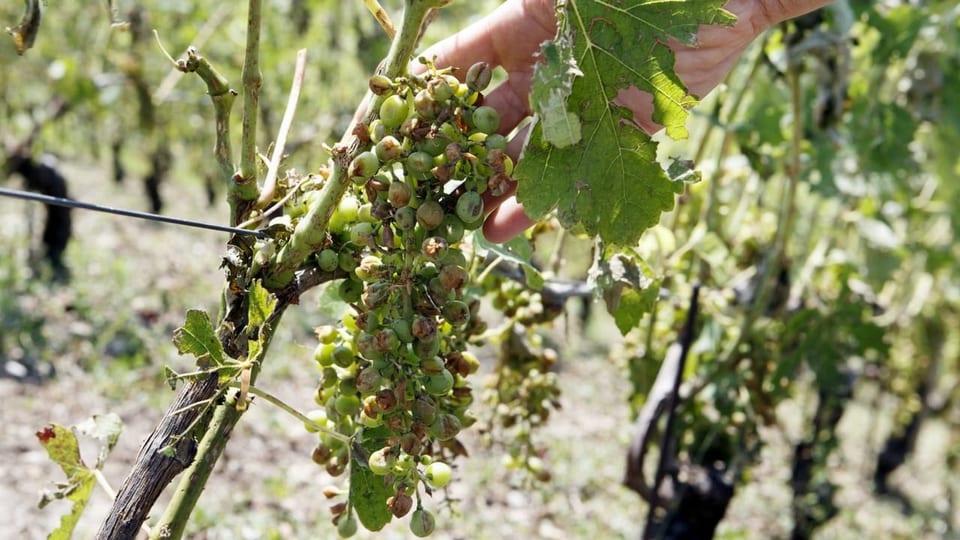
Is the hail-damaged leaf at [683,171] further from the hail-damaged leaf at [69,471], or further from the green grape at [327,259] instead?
the hail-damaged leaf at [69,471]

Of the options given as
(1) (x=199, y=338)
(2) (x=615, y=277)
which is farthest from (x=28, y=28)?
(2) (x=615, y=277)

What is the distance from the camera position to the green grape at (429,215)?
103 centimetres

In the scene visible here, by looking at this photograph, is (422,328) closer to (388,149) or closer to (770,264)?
(388,149)

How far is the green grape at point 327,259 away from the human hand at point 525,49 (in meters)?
0.27

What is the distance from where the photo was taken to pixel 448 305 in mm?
1099

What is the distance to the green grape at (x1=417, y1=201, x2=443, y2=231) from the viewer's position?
1.03 metres

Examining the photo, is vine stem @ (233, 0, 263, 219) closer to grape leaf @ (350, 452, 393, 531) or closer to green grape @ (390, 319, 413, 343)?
green grape @ (390, 319, 413, 343)

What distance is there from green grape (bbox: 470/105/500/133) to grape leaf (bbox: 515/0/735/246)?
0.05 metres

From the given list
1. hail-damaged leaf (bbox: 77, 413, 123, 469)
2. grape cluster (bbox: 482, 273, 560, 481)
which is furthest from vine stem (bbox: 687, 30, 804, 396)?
hail-damaged leaf (bbox: 77, 413, 123, 469)

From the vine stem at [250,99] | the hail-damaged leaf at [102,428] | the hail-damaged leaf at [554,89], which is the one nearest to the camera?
the hail-damaged leaf at [554,89]

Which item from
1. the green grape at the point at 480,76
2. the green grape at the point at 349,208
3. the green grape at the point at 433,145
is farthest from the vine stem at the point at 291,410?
the green grape at the point at 480,76

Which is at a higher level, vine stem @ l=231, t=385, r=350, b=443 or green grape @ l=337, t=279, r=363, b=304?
green grape @ l=337, t=279, r=363, b=304

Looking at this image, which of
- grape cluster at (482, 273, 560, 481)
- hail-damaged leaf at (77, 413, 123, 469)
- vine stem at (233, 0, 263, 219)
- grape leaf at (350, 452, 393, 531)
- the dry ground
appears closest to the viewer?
vine stem at (233, 0, 263, 219)

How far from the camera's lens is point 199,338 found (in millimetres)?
1064
